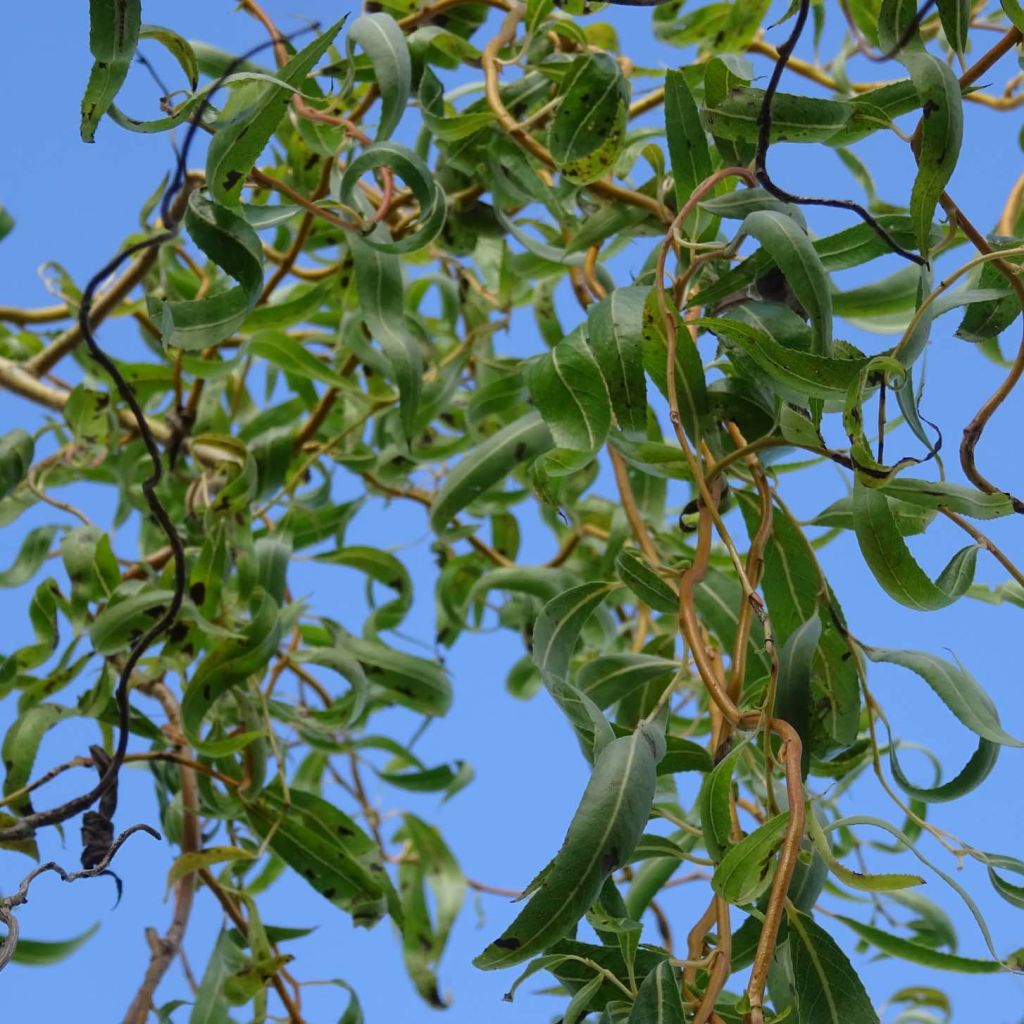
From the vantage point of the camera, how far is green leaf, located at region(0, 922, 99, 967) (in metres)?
0.91

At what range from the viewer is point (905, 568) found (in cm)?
54

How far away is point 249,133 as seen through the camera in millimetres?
578

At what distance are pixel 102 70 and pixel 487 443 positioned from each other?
319 millimetres

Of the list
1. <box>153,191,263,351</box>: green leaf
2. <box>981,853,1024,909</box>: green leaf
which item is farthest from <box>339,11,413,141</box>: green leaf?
<box>981,853,1024,909</box>: green leaf

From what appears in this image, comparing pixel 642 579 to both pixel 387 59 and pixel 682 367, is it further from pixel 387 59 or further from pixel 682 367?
pixel 387 59

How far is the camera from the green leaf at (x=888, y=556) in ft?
1.77

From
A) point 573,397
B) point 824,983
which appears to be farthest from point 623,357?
point 824,983

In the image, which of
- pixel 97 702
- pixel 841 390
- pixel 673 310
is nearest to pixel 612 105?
pixel 673 310

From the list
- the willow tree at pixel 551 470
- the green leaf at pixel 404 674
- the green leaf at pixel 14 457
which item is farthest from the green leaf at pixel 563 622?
the green leaf at pixel 14 457

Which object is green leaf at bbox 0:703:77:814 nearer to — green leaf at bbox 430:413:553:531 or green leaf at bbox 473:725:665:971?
green leaf at bbox 430:413:553:531

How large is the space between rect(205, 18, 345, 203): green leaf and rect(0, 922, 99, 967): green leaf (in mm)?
561

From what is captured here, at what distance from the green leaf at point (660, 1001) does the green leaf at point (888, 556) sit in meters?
0.17

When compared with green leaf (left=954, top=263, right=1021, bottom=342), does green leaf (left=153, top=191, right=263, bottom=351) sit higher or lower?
higher

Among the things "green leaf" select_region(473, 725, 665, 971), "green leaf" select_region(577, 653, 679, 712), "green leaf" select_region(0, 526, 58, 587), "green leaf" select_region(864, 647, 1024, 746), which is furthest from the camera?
"green leaf" select_region(0, 526, 58, 587)
